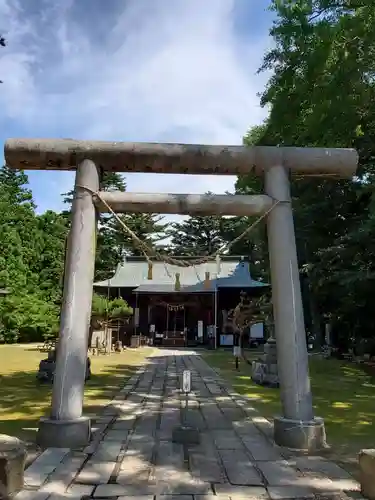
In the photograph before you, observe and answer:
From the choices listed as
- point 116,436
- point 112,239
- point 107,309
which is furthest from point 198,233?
point 116,436

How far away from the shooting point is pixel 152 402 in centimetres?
863

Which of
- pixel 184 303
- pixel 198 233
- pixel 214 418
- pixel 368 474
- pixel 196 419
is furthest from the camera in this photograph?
pixel 198 233

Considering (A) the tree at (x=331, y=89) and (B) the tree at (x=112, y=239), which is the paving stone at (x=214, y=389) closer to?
(A) the tree at (x=331, y=89)

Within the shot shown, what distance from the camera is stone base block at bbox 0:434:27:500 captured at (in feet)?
12.0

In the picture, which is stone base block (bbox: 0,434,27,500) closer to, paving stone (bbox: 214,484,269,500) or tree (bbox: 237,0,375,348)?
paving stone (bbox: 214,484,269,500)

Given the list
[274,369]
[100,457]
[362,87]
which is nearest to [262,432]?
[100,457]

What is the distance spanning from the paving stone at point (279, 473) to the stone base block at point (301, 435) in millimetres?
566

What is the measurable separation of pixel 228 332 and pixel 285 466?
25.2 m

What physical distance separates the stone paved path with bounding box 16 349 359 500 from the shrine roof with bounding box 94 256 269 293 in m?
21.1

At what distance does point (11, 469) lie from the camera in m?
3.69

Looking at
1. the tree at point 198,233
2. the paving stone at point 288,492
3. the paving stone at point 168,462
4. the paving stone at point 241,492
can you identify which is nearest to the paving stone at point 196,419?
the paving stone at point 168,462

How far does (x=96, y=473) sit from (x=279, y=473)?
5.85ft

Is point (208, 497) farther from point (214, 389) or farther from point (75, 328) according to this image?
point (214, 389)

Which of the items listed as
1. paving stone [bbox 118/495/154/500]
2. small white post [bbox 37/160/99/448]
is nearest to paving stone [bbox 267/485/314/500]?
paving stone [bbox 118/495/154/500]
